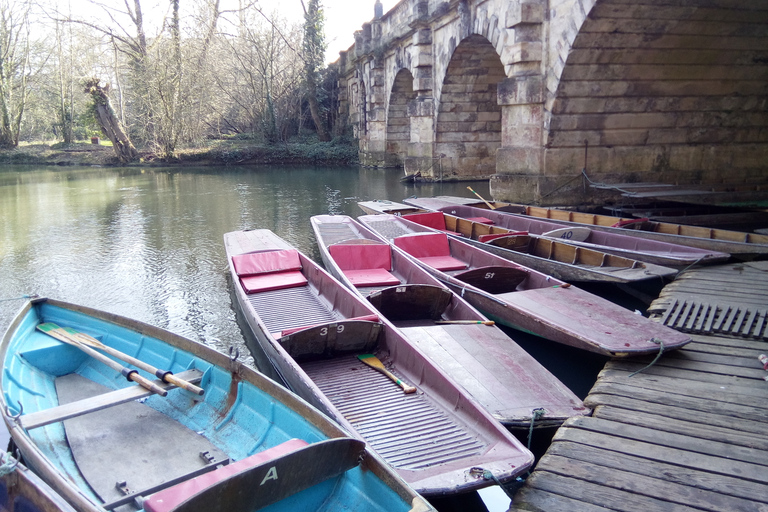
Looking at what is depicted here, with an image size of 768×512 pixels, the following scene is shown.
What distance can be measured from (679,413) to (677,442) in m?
0.37

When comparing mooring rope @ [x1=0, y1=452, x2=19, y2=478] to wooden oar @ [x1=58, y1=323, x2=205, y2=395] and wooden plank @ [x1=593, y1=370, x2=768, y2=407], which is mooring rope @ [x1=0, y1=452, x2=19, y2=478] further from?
wooden plank @ [x1=593, y1=370, x2=768, y2=407]

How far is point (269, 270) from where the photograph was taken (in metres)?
6.27

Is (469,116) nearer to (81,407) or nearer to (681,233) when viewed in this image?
(681,233)

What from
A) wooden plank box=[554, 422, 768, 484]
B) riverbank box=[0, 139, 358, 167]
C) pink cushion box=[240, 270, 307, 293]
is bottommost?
wooden plank box=[554, 422, 768, 484]

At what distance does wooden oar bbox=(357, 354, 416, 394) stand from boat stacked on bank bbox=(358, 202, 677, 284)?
9.45 ft

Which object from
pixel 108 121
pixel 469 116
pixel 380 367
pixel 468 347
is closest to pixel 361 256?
pixel 468 347

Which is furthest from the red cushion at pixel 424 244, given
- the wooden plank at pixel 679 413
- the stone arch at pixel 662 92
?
the stone arch at pixel 662 92

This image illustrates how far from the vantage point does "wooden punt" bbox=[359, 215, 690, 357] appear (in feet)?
14.1

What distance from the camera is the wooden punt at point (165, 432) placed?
2.35 meters

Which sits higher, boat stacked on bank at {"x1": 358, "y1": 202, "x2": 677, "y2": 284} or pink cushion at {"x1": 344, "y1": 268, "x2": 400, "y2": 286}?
boat stacked on bank at {"x1": 358, "y1": 202, "x2": 677, "y2": 284}

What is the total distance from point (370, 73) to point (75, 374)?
20.1m

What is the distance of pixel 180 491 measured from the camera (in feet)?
7.61

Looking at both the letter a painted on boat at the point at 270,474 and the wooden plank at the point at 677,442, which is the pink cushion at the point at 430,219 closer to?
the wooden plank at the point at 677,442

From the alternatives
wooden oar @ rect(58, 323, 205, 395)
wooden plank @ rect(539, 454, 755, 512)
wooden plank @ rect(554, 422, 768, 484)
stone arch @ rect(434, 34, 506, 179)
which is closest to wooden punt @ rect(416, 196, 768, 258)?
wooden plank @ rect(554, 422, 768, 484)
